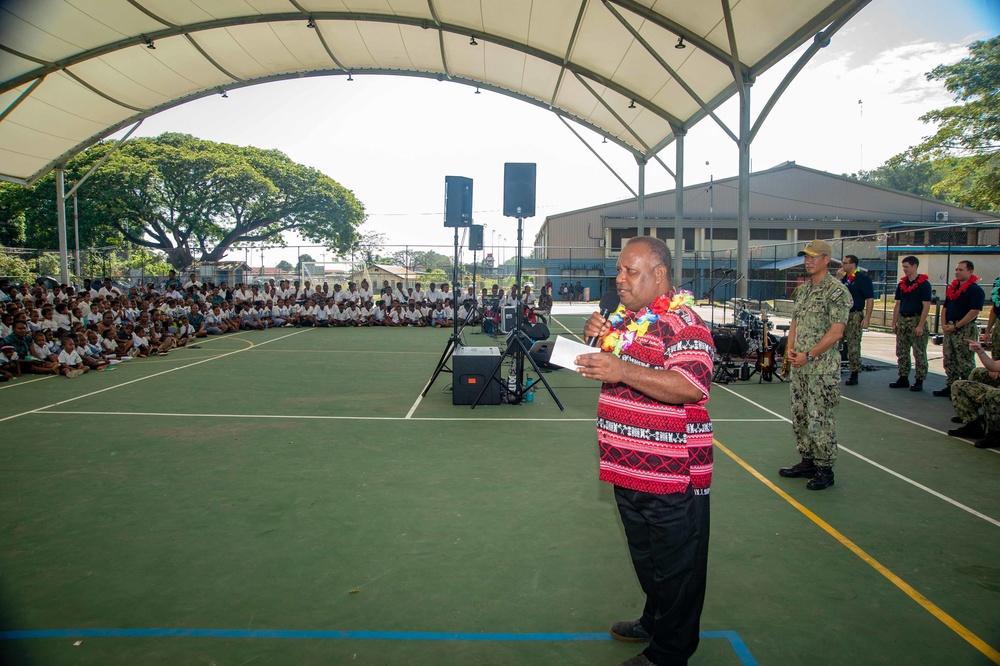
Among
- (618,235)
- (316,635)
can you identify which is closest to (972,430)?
(316,635)

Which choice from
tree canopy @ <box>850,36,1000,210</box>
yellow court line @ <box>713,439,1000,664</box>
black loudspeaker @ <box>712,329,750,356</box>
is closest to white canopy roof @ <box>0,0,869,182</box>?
black loudspeaker @ <box>712,329,750,356</box>

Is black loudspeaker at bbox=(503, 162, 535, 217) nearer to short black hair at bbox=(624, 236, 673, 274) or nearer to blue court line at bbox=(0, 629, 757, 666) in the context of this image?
short black hair at bbox=(624, 236, 673, 274)

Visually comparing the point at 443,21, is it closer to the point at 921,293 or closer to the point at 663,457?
the point at 921,293

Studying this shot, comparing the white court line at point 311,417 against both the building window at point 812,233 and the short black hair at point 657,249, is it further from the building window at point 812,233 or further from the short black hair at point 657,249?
the building window at point 812,233

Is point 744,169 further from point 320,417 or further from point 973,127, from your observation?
point 973,127

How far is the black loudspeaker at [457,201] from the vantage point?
360 inches

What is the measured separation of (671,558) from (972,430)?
598 cm

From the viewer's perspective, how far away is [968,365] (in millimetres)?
8023

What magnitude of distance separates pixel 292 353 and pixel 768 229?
3590cm

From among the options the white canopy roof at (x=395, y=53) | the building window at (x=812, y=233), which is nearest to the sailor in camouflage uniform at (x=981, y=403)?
the white canopy roof at (x=395, y=53)

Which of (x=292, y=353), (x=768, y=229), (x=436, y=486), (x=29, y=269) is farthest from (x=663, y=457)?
(x=768, y=229)

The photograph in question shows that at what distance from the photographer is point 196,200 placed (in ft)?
122

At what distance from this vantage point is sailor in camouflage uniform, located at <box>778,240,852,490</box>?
15.6 ft

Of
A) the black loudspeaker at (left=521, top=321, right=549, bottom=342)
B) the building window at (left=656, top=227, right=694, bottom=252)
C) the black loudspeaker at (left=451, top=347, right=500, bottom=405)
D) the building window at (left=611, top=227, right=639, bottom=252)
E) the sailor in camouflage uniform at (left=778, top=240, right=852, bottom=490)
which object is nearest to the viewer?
the sailor in camouflage uniform at (left=778, top=240, right=852, bottom=490)
